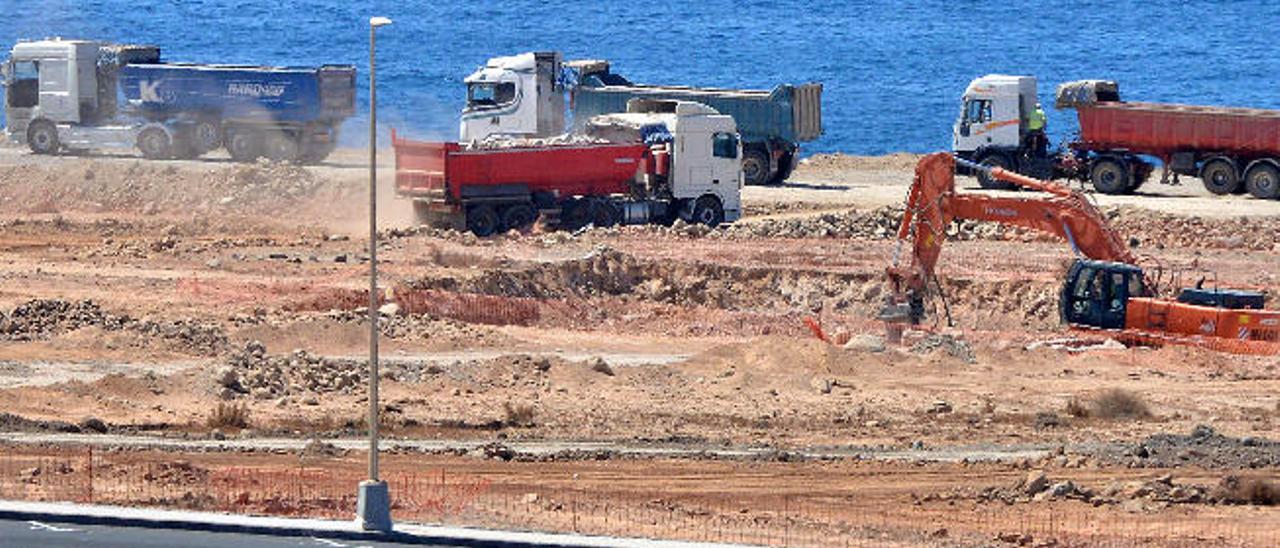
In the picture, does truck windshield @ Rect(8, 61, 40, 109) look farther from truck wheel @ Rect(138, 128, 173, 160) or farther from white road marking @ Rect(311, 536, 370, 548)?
white road marking @ Rect(311, 536, 370, 548)

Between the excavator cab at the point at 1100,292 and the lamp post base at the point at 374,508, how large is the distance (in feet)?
67.5

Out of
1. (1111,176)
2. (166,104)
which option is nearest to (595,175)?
(1111,176)

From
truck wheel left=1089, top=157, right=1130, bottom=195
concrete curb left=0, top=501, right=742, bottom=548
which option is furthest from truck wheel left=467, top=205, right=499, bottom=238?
concrete curb left=0, top=501, right=742, bottom=548

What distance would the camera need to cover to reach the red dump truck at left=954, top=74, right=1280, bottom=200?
6669 cm

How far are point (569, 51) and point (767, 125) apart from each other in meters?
79.9

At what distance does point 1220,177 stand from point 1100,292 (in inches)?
857

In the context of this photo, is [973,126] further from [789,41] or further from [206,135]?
[789,41]

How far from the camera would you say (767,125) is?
70.3 metres

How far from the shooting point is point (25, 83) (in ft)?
250

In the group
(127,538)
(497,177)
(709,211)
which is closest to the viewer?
(127,538)

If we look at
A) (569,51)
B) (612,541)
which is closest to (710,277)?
(612,541)

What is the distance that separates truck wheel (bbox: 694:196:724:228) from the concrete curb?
3227 cm

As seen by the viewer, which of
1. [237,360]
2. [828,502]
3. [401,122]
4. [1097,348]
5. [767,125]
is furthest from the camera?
[401,122]

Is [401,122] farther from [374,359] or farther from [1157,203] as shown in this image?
[374,359]
